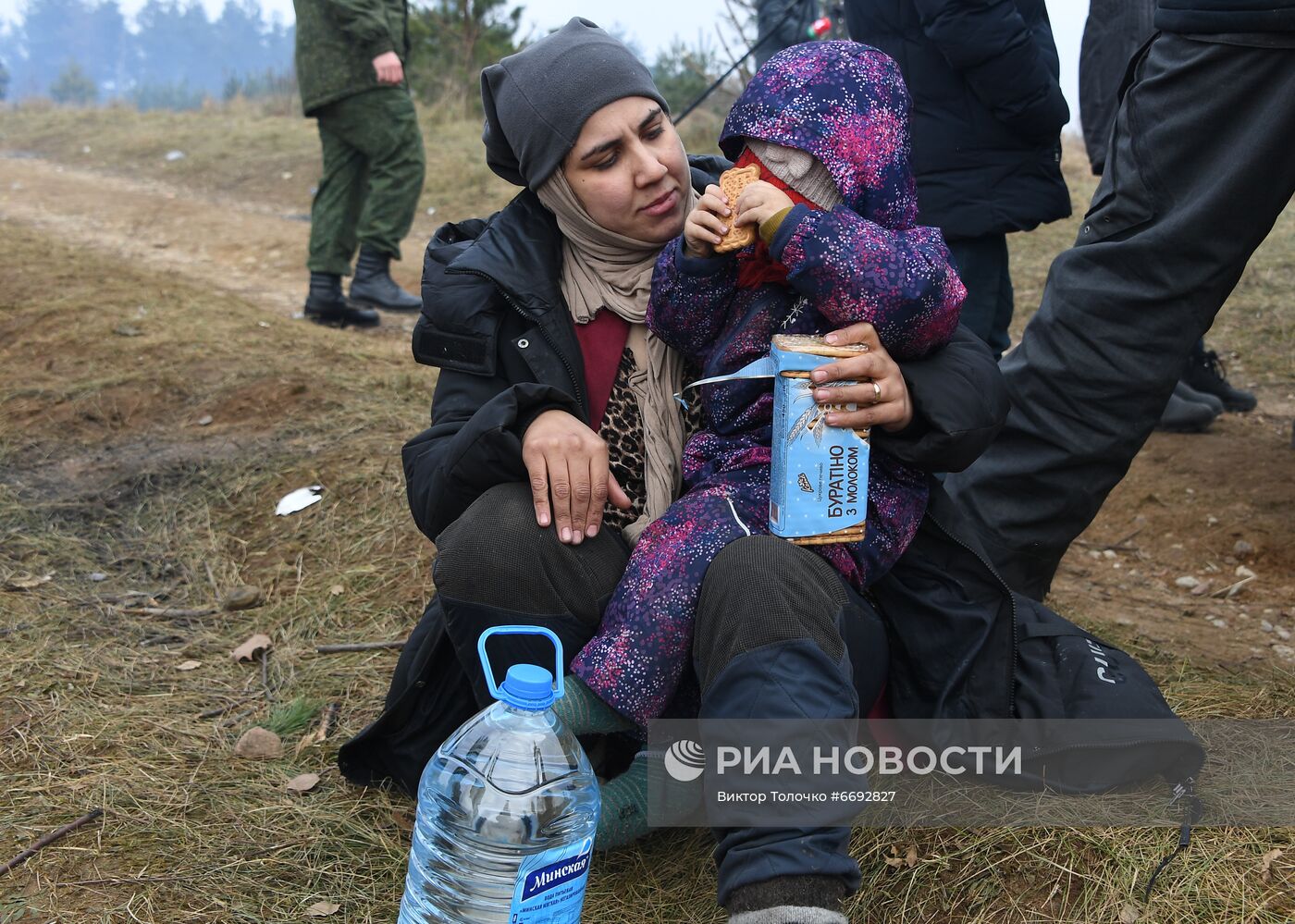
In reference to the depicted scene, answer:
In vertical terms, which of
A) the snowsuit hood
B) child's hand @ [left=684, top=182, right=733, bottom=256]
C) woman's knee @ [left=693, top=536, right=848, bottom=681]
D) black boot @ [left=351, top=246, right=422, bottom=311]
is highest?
the snowsuit hood

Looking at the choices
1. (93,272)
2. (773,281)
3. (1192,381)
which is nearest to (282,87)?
(93,272)

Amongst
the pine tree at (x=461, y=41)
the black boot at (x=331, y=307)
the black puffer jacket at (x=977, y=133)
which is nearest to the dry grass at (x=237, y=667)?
the black boot at (x=331, y=307)

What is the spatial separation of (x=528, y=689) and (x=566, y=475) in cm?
48

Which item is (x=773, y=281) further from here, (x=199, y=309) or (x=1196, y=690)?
(x=199, y=309)

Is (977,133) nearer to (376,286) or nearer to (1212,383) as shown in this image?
(1212,383)

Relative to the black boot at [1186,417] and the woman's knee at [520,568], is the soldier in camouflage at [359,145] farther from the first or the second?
the woman's knee at [520,568]

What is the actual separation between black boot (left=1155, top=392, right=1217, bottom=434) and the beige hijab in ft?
10.1

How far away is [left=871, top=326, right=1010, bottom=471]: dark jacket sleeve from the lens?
6.45 feet

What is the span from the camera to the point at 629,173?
2205 mm

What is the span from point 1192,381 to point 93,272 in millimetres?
6134

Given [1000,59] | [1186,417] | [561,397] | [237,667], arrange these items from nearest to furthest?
1. [561,397]
2. [237,667]
3. [1000,59]
4. [1186,417]

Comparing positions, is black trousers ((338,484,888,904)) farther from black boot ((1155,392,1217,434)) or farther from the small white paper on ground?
black boot ((1155,392,1217,434))

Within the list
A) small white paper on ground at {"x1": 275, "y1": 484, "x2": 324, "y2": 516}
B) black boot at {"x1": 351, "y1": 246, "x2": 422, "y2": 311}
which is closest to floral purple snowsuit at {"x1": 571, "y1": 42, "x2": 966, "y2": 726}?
small white paper on ground at {"x1": 275, "y1": 484, "x2": 324, "y2": 516}

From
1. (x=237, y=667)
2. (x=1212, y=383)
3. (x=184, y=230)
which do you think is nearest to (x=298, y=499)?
(x=237, y=667)
